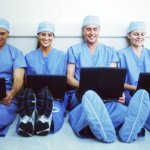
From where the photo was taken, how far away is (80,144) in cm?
143

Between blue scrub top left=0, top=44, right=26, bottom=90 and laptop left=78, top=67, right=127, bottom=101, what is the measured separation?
567 mm

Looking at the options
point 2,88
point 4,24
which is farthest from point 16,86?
point 4,24

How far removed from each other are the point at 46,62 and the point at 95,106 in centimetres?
72

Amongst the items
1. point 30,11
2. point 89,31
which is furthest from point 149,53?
point 30,11

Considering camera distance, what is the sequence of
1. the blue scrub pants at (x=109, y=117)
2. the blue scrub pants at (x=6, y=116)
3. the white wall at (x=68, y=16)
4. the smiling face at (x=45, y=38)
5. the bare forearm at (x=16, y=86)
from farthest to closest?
the white wall at (x=68, y=16), the smiling face at (x=45, y=38), the bare forearm at (x=16, y=86), the blue scrub pants at (x=6, y=116), the blue scrub pants at (x=109, y=117)

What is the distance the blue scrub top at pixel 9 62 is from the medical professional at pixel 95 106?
350 millimetres

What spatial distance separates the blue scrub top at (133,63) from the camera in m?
2.02

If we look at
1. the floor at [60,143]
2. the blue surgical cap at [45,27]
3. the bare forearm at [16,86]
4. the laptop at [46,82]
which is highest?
the blue surgical cap at [45,27]

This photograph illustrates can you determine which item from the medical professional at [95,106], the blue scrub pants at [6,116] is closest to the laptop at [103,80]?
the medical professional at [95,106]

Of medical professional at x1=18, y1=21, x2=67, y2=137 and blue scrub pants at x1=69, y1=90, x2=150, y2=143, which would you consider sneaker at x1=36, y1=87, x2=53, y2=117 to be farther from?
blue scrub pants at x1=69, y1=90, x2=150, y2=143

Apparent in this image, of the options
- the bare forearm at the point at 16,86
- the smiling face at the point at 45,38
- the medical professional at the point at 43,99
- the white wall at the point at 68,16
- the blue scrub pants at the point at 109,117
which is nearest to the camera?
the blue scrub pants at the point at 109,117

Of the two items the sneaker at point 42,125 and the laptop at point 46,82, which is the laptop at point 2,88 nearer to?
the laptop at point 46,82

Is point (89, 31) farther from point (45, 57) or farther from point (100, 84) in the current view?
point (100, 84)

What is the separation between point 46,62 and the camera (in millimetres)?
1968
